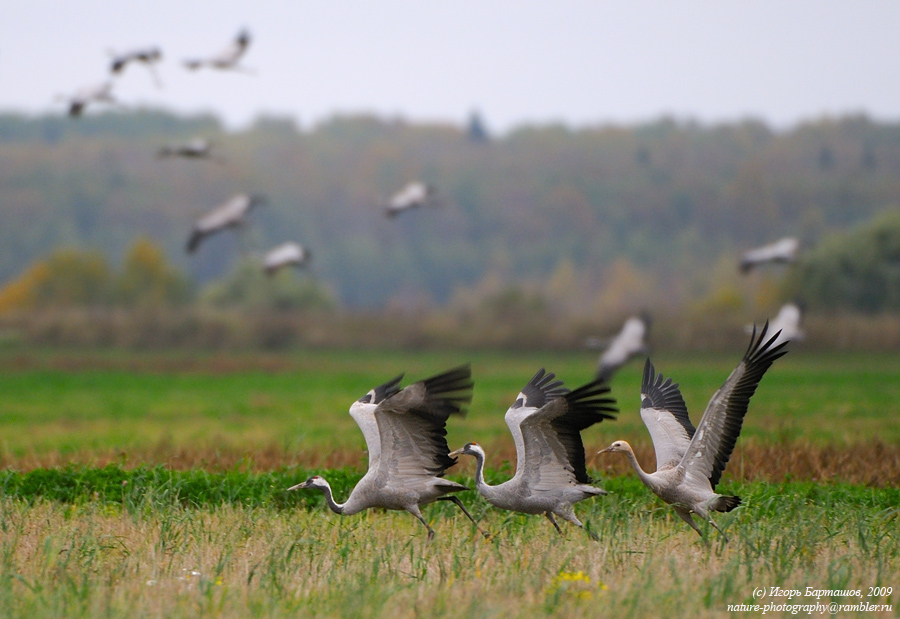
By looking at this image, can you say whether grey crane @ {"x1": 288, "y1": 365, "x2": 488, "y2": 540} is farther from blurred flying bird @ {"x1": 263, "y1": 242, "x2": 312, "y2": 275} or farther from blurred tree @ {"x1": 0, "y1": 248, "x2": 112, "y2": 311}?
blurred tree @ {"x1": 0, "y1": 248, "x2": 112, "y2": 311}

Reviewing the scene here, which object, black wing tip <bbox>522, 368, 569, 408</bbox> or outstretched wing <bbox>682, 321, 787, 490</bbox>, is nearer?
outstretched wing <bbox>682, 321, 787, 490</bbox>

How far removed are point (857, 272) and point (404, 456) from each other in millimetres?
52143

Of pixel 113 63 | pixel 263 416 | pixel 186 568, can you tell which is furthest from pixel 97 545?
pixel 263 416

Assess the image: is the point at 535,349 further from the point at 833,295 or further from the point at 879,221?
the point at 879,221

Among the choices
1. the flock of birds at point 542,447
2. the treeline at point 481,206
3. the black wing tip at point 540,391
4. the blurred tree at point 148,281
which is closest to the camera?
the flock of birds at point 542,447

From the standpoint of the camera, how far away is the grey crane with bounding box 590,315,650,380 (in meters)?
19.0

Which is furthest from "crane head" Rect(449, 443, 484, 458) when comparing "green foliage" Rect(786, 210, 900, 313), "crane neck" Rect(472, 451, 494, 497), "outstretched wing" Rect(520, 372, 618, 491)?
"green foliage" Rect(786, 210, 900, 313)

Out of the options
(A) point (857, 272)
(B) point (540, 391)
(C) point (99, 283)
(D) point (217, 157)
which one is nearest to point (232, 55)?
(D) point (217, 157)

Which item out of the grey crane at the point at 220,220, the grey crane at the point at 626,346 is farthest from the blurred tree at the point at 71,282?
the grey crane at the point at 626,346

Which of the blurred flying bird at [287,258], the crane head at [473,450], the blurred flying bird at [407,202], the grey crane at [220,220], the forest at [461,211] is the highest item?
the forest at [461,211]

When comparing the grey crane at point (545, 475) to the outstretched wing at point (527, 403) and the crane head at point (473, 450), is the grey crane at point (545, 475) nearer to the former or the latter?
the outstretched wing at point (527, 403)

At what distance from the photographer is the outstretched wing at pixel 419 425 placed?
842 cm

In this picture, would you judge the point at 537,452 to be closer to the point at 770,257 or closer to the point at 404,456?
the point at 404,456

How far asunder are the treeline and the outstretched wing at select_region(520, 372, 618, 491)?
3054 inches
